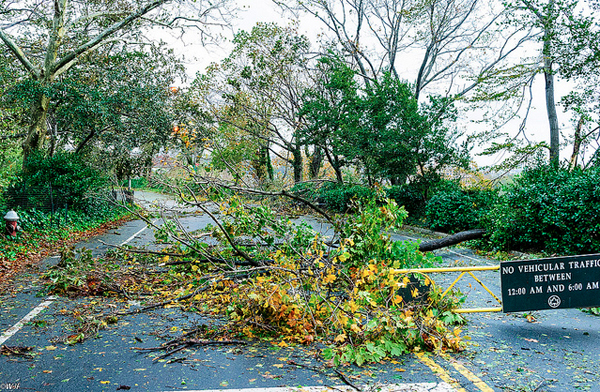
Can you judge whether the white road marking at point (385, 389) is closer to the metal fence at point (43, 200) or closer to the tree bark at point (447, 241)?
the tree bark at point (447, 241)

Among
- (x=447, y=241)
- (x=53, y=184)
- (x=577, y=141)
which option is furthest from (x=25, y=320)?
(x=577, y=141)

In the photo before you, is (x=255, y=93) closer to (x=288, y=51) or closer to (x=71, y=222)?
(x=288, y=51)

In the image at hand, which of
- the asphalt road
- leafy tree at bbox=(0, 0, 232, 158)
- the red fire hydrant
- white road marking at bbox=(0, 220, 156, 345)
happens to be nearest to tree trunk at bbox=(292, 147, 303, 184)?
leafy tree at bbox=(0, 0, 232, 158)

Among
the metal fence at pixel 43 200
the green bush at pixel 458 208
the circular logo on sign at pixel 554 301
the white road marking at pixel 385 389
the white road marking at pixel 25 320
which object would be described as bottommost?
the white road marking at pixel 385 389

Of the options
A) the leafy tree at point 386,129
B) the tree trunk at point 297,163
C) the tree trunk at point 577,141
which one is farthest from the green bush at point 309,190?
the tree trunk at point 297,163

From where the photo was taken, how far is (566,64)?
18.8 meters

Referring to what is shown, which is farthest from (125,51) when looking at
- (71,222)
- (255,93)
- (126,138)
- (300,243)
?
(300,243)

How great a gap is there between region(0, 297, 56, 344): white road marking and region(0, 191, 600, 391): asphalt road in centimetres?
1

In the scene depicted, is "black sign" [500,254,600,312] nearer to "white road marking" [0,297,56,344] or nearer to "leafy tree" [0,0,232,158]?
"white road marking" [0,297,56,344]

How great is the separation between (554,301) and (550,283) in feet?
0.82

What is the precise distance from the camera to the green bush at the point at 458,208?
19.1m

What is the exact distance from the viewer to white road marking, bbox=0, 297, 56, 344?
550 centimetres

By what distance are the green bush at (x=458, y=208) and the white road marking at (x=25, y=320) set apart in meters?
15.8

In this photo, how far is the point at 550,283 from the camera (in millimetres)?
6188
